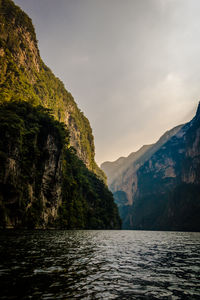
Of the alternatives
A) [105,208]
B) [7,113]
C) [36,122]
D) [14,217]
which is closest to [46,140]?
[36,122]

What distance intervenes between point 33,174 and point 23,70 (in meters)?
62.4

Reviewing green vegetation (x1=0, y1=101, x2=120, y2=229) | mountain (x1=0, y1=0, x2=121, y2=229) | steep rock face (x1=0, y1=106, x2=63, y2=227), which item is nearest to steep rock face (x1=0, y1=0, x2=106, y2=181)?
mountain (x1=0, y1=0, x2=121, y2=229)

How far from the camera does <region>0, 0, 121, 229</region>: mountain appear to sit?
132 feet

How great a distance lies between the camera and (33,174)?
50.2 m

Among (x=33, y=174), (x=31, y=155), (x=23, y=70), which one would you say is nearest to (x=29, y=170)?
(x=33, y=174)

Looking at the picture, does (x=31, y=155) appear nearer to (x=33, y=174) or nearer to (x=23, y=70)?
(x=33, y=174)

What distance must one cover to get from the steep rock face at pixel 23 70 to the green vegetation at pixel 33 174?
12.0 meters

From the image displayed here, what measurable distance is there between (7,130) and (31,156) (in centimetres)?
1188

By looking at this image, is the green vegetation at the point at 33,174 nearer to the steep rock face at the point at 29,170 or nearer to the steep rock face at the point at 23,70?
the steep rock face at the point at 29,170

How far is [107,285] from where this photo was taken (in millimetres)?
7633

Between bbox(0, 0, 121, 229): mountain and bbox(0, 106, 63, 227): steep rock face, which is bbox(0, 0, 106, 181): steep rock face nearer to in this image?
bbox(0, 0, 121, 229): mountain

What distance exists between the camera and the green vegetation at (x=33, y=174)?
39.1 m

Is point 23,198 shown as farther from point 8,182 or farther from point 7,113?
point 7,113

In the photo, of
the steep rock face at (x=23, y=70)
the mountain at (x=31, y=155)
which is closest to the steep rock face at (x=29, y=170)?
the mountain at (x=31, y=155)
